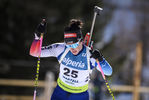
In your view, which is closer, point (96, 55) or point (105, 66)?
point (96, 55)

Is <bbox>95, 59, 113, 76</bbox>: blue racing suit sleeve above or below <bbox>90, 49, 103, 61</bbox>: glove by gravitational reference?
below

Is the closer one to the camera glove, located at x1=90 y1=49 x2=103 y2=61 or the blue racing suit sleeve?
glove, located at x1=90 y1=49 x2=103 y2=61

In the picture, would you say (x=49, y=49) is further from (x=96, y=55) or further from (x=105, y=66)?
(x=105, y=66)

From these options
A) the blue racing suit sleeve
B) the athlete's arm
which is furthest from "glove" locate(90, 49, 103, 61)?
the athlete's arm

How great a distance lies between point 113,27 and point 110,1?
2.17 m

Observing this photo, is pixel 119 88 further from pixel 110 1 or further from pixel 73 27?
pixel 110 1

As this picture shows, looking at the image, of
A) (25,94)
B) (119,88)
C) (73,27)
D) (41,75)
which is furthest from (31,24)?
(73,27)

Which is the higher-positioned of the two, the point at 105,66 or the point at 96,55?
the point at 96,55

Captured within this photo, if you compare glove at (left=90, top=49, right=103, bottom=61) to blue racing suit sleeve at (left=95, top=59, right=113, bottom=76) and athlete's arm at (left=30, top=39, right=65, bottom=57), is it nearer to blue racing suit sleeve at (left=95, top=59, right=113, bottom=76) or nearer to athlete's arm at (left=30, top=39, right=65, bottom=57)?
blue racing suit sleeve at (left=95, top=59, right=113, bottom=76)

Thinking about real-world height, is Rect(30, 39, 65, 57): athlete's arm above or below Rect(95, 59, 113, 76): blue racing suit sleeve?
above

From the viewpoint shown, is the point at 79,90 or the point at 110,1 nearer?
the point at 79,90

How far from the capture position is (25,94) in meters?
10.2

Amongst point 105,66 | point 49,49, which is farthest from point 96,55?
point 49,49

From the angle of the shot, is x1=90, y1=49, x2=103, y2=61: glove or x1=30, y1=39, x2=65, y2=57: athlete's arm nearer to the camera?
x1=90, y1=49, x2=103, y2=61: glove
